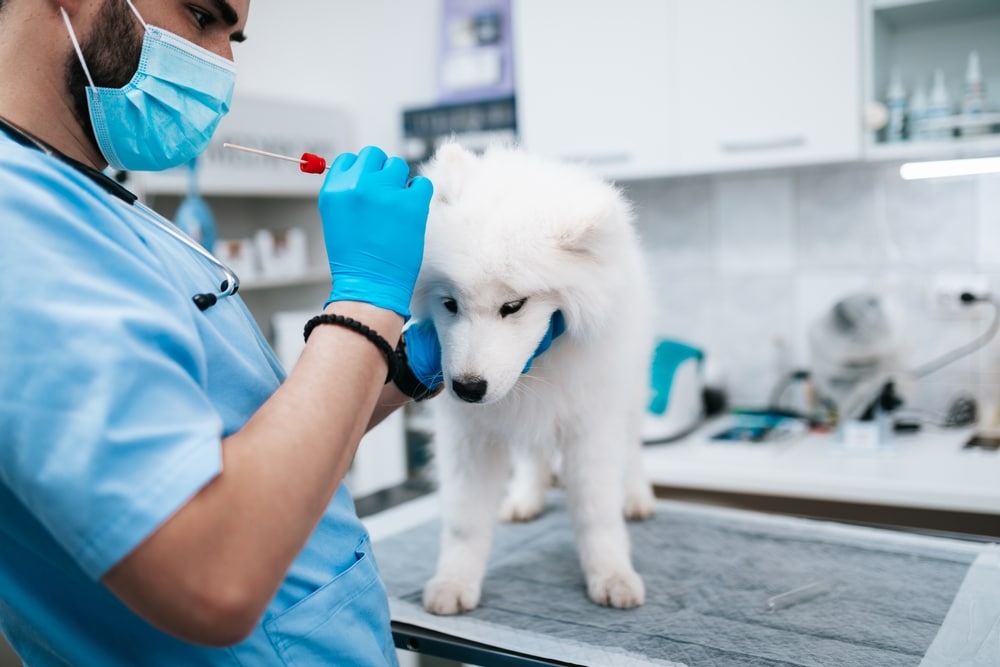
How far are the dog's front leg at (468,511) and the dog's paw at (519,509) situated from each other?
1.28ft

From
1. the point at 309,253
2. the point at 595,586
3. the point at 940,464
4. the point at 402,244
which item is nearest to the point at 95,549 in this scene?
the point at 402,244

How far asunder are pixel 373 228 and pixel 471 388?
31cm

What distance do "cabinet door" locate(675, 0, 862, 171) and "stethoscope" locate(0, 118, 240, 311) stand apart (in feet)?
6.18

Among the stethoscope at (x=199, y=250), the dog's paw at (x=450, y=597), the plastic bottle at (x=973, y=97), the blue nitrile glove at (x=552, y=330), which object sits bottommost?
the dog's paw at (x=450, y=597)

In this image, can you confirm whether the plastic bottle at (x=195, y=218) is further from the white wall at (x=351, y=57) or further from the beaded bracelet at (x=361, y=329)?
the beaded bracelet at (x=361, y=329)

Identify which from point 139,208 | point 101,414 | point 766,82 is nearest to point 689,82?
point 766,82

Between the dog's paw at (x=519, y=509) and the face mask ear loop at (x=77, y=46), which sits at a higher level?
the face mask ear loop at (x=77, y=46)

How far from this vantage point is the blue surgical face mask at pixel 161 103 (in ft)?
2.98

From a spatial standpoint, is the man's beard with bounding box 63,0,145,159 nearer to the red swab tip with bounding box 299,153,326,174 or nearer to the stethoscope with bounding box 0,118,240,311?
the stethoscope with bounding box 0,118,240,311

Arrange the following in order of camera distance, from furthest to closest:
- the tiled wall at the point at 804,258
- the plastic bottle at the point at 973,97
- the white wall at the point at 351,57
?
1. the white wall at the point at 351,57
2. the tiled wall at the point at 804,258
3. the plastic bottle at the point at 973,97

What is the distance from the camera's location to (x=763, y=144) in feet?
7.84

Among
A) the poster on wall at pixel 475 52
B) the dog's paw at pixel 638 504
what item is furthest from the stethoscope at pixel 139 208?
the poster on wall at pixel 475 52

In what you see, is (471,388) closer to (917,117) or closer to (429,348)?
(429,348)

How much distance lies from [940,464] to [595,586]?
1.34 meters
